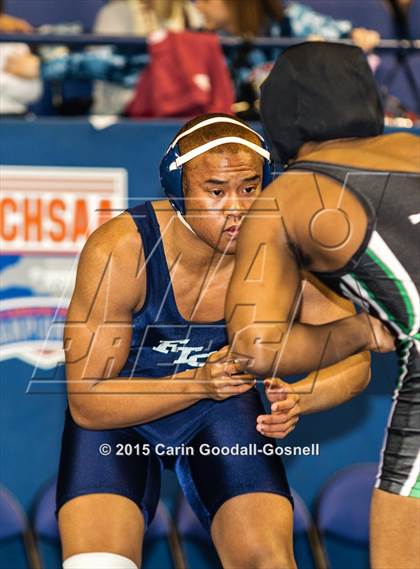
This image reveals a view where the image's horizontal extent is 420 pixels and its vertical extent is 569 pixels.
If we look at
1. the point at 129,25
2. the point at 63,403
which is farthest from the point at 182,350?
the point at 129,25

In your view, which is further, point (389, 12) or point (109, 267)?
point (389, 12)

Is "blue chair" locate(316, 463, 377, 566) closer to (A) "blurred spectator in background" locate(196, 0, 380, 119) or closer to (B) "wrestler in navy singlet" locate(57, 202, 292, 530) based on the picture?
(B) "wrestler in navy singlet" locate(57, 202, 292, 530)

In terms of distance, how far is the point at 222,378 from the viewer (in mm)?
3303

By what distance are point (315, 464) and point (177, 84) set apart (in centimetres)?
174

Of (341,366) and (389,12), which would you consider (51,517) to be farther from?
(389,12)

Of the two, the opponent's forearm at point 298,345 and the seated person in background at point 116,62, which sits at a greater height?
the seated person in background at point 116,62

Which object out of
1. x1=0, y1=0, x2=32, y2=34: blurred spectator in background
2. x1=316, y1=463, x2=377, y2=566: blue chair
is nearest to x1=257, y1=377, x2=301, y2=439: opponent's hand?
x1=316, y1=463, x2=377, y2=566: blue chair

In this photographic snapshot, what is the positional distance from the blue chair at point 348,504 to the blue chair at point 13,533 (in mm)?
1204

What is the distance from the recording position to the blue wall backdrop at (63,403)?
4773mm

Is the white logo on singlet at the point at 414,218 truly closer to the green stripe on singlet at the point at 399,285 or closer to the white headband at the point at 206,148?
the green stripe on singlet at the point at 399,285

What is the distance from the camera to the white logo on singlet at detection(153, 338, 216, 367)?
364cm

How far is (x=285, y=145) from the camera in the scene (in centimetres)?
309

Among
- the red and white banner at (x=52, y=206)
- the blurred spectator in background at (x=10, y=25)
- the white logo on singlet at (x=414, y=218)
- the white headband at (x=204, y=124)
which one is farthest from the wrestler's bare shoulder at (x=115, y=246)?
the blurred spectator in background at (x=10, y=25)

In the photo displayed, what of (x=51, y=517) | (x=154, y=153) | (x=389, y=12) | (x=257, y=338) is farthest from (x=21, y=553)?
(x=389, y=12)
